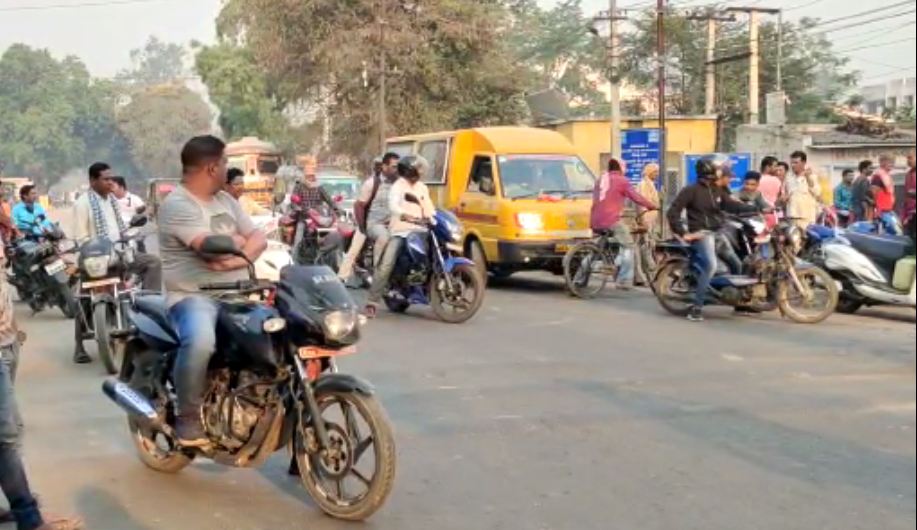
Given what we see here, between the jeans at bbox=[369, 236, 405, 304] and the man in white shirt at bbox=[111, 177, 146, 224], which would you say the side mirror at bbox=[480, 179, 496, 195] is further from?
the man in white shirt at bbox=[111, 177, 146, 224]

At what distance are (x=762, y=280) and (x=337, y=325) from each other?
6612 millimetres

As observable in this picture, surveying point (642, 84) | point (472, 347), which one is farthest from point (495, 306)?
point (642, 84)

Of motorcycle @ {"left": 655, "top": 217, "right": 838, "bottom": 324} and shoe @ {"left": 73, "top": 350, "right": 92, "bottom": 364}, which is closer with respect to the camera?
shoe @ {"left": 73, "top": 350, "right": 92, "bottom": 364}

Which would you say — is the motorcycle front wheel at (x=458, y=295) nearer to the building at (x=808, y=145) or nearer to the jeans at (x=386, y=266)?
the jeans at (x=386, y=266)

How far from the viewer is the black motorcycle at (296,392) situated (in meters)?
4.38

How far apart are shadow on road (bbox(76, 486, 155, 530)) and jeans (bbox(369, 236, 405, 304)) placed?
216 inches

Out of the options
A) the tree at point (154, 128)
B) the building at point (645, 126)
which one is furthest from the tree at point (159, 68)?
the building at point (645, 126)

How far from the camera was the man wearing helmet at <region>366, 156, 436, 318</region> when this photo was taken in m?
10.2

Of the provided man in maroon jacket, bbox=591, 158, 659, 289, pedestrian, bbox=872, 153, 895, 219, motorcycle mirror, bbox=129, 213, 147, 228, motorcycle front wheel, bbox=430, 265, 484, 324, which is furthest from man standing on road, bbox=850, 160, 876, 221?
motorcycle mirror, bbox=129, 213, 147, 228

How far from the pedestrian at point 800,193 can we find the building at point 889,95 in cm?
1045

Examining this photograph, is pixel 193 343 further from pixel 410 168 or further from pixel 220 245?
pixel 410 168

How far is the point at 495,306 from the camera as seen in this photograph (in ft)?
38.5

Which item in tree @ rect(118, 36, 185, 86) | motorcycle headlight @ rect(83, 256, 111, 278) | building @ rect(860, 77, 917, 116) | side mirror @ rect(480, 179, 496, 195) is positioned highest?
tree @ rect(118, 36, 185, 86)

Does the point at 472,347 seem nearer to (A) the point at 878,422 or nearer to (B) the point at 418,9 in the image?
(A) the point at 878,422
